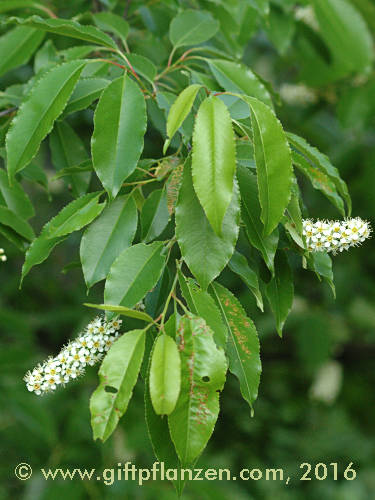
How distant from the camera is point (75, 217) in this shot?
83 cm

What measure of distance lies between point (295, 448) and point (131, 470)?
1.48 metres

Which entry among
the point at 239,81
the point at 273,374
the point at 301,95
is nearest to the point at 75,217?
the point at 239,81

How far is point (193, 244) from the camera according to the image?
75 cm

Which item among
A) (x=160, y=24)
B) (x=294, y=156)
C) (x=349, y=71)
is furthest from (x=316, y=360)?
(x=294, y=156)

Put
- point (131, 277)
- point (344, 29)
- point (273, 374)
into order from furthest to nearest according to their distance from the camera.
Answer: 1. point (273, 374)
2. point (344, 29)
3. point (131, 277)

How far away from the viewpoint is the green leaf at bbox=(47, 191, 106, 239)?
0.81 meters

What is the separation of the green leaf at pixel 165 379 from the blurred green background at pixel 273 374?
1242mm

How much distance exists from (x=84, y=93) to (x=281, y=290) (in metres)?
0.46

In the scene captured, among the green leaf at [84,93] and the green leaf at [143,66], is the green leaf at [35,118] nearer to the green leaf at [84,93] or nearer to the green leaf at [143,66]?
the green leaf at [84,93]

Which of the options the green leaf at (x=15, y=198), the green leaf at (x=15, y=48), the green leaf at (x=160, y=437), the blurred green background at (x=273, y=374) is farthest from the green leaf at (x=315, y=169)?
the blurred green background at (x=273, y=374)

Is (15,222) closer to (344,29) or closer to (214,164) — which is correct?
(214,164)

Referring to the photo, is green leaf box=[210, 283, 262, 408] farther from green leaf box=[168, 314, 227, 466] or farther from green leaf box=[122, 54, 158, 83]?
green leaf box=[122, 54, 158, 83]

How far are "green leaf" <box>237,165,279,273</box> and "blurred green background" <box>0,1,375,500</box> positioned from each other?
118 cm

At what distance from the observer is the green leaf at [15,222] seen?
1.04 metres
